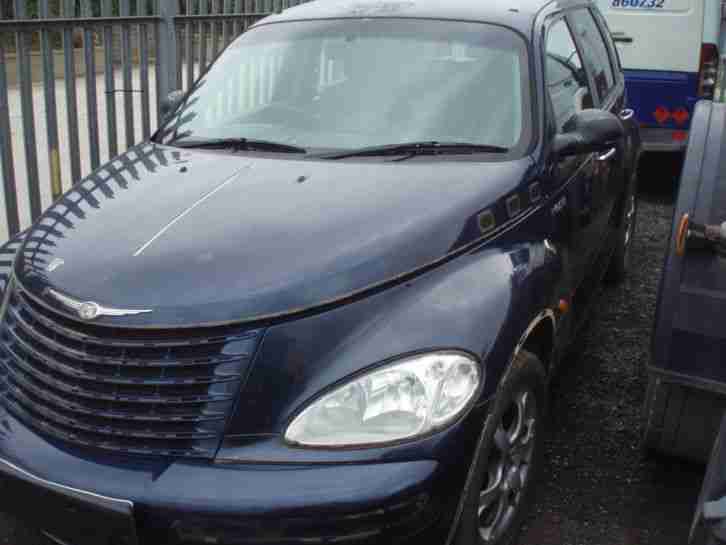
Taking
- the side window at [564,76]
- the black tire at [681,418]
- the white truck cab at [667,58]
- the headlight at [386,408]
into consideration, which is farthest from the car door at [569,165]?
the white truck cab at [667,58]

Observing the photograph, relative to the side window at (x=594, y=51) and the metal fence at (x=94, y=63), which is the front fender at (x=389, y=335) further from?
the metal fence at (x=94, y=63)

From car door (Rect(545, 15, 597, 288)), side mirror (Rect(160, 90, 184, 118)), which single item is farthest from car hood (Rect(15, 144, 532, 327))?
side mirror (Rect(160, 90, 184, 118))

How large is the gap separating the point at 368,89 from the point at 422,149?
0.45 meters

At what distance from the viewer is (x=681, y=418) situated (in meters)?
3.03

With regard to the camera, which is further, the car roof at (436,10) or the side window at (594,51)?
the side window at (594,51)

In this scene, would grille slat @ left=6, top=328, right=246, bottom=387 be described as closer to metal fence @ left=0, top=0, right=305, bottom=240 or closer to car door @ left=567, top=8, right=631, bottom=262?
car door @ left=567, top=8, right=631, bottom=262

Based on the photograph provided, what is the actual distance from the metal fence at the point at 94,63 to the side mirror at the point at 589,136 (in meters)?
3.13

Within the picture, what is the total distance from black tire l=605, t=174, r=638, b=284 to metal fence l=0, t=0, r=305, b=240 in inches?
129

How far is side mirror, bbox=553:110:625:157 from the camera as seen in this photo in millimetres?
3439

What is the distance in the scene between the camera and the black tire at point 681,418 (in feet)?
9.70

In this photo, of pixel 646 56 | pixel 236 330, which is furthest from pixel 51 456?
pixel 646 56

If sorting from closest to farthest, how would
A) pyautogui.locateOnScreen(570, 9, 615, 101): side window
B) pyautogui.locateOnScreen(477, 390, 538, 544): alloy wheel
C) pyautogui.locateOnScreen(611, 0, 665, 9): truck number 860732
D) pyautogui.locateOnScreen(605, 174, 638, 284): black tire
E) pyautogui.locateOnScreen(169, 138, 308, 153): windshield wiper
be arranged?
pyautogui.locateOnScreen(477, 390, 538, 544): alloy wheel → pyautogui.locateOnScreen(169, 138, 308, 153): windshield wiper → pyautogui.locateOnScreen(570, 9, 615, 101): side window → pyautogui.locateOnScreen(605, 174, 638, 284): black tire → pyautogui.locateOnScreen(611, 0, 665, 9): truck number 860732

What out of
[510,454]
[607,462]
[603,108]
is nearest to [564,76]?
[603,108]

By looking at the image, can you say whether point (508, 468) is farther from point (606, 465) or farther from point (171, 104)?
point (171, 104)
